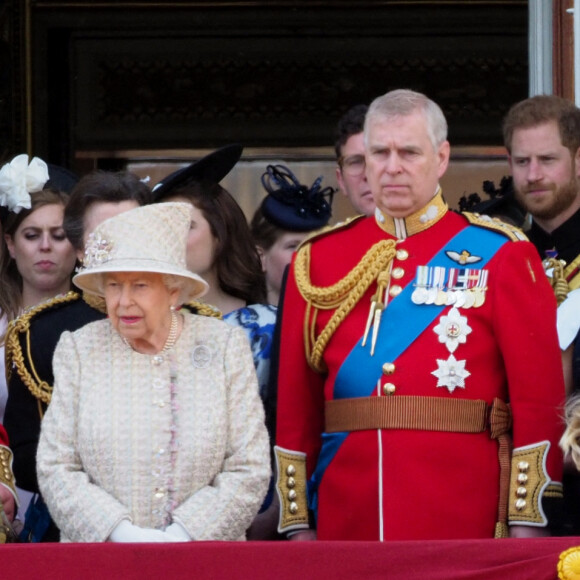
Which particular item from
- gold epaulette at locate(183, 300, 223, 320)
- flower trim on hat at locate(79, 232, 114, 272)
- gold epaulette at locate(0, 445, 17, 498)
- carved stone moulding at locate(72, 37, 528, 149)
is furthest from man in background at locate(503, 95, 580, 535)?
carved stone moulding at locate(72, 37, 528, 149)

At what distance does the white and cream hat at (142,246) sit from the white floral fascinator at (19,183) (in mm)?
1131

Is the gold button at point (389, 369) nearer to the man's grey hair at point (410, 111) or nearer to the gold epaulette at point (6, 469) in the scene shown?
the man's grey hair at point (410, 111)

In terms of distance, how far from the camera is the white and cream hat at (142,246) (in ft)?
12.3

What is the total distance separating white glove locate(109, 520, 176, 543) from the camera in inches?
141

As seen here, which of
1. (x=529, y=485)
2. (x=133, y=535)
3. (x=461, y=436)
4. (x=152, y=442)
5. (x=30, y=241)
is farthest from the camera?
(x=30, y=241)

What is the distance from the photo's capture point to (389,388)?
394cm

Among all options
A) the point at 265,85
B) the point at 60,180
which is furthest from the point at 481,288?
the point at 265,85

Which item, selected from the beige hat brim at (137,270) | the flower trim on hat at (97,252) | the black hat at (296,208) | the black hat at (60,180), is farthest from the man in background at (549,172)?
the black hat at (60,180)

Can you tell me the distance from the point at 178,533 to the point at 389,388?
24.9 inches

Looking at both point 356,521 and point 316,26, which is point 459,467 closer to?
point 356,521

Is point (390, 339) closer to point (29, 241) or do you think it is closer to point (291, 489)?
point (291, 489)

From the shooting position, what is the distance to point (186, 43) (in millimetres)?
Result: 7809

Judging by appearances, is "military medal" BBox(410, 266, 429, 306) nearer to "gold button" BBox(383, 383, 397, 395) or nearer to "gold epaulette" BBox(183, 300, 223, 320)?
"gold button" BBox(383, 383, 397, 395)

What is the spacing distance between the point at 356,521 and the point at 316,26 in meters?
4.18
